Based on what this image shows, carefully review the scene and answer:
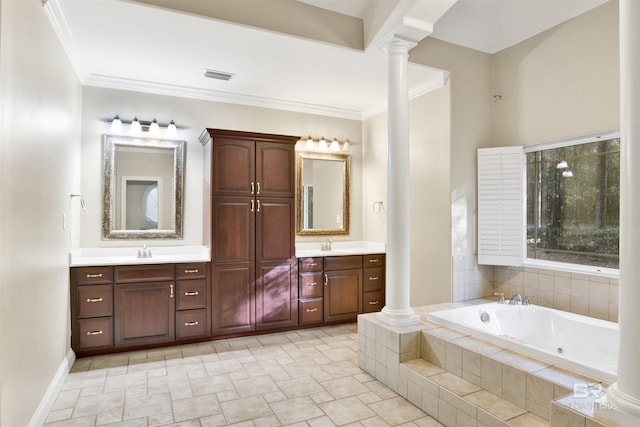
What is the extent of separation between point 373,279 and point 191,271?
2141 mm

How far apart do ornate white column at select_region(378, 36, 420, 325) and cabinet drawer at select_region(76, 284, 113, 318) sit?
2469mm

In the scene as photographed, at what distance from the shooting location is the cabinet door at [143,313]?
354 centimetres

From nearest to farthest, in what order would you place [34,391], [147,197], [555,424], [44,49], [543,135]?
[555,424] < [34,391] < [44,49] < [543,135] < [147,197]

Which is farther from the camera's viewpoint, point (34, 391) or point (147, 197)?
point (147, 197)

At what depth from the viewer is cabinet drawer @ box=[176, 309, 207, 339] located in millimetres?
3771

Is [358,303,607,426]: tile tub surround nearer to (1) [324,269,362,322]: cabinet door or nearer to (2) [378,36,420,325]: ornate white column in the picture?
(2) [378,36,420,325]: ornate white column

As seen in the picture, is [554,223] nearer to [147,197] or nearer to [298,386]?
[298,386]

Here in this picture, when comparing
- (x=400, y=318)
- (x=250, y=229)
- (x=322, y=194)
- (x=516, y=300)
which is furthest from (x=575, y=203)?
(x=250, y=229)

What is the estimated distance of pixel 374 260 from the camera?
185 inches

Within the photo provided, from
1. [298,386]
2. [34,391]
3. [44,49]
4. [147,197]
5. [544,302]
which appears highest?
[44,49]

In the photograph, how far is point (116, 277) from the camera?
11.6 feet

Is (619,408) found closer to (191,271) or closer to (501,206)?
(501,206)

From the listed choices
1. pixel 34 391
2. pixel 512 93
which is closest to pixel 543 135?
pixel 512 93

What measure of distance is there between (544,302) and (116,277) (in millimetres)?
3954
